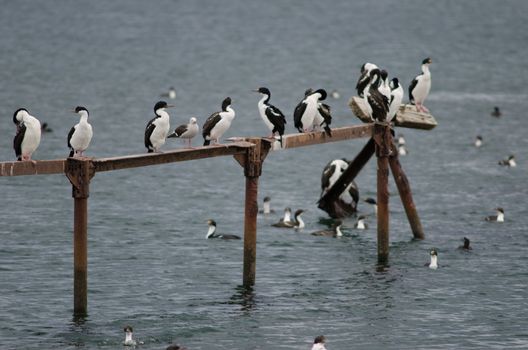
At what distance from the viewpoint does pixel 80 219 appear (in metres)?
30.8

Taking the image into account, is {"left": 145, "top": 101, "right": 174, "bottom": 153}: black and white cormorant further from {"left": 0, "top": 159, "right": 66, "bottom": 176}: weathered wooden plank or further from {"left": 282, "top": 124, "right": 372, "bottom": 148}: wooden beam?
{"left": 282, "top": 124, "right": 372, "bottom": 148}: wooden beam

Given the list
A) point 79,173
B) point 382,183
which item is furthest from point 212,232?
point 79,173

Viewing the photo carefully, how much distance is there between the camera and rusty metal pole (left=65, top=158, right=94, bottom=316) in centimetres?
3039

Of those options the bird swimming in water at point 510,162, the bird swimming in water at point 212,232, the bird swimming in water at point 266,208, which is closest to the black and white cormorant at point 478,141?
the bird swimming in water at point 510,162

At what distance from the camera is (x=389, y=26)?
12444 centimetres

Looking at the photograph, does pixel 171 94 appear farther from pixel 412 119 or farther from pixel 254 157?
pixel 254 157

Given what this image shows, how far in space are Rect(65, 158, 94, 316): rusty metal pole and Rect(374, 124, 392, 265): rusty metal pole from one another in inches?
432

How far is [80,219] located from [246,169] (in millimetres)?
5539

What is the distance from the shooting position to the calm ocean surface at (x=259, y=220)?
32750 millimetres

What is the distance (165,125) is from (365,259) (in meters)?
10.6

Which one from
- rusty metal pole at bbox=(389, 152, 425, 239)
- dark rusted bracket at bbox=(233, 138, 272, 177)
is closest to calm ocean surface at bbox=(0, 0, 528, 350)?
rusty metal pole at bbox=(389, 152, 425, 239)

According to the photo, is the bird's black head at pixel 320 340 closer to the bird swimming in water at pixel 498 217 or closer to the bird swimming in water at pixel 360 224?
the bird swimming in water at pixel 360 224

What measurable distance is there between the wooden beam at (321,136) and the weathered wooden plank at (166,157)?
1442 mm

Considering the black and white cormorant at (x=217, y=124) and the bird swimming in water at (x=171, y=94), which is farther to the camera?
the bird swimming in water at (x=171, y=94)
